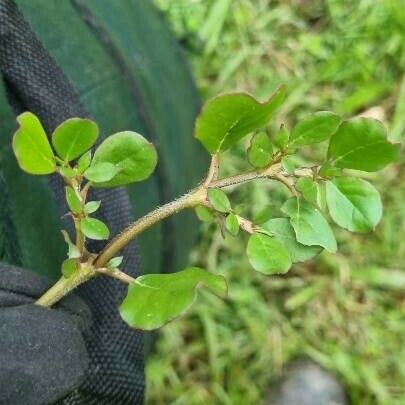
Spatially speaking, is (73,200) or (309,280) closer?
(73,200)

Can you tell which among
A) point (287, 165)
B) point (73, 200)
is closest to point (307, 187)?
point (287, 165)

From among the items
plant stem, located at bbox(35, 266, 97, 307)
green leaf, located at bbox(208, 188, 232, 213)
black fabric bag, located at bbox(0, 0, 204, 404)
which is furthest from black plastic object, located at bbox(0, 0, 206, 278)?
green leaf, located at bbox(208, 188, 232, 213)

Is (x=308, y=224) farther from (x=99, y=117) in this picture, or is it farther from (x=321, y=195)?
(x=99, y=117)

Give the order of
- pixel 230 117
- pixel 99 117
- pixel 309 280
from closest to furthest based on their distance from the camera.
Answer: pixel 230 117 < pixel 99 117 < pixel 309 280

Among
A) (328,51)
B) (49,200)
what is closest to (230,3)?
(328,51)

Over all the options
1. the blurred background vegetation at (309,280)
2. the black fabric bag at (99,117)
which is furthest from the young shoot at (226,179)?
the blurred background vegetation at (309,280)

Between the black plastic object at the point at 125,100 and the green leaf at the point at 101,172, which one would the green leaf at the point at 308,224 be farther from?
the black plastic object at the point at 125,100

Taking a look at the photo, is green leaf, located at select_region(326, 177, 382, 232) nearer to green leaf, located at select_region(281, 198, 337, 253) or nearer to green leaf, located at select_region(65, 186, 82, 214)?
green leaf, located at select_region(281, 198, 337, 253)
